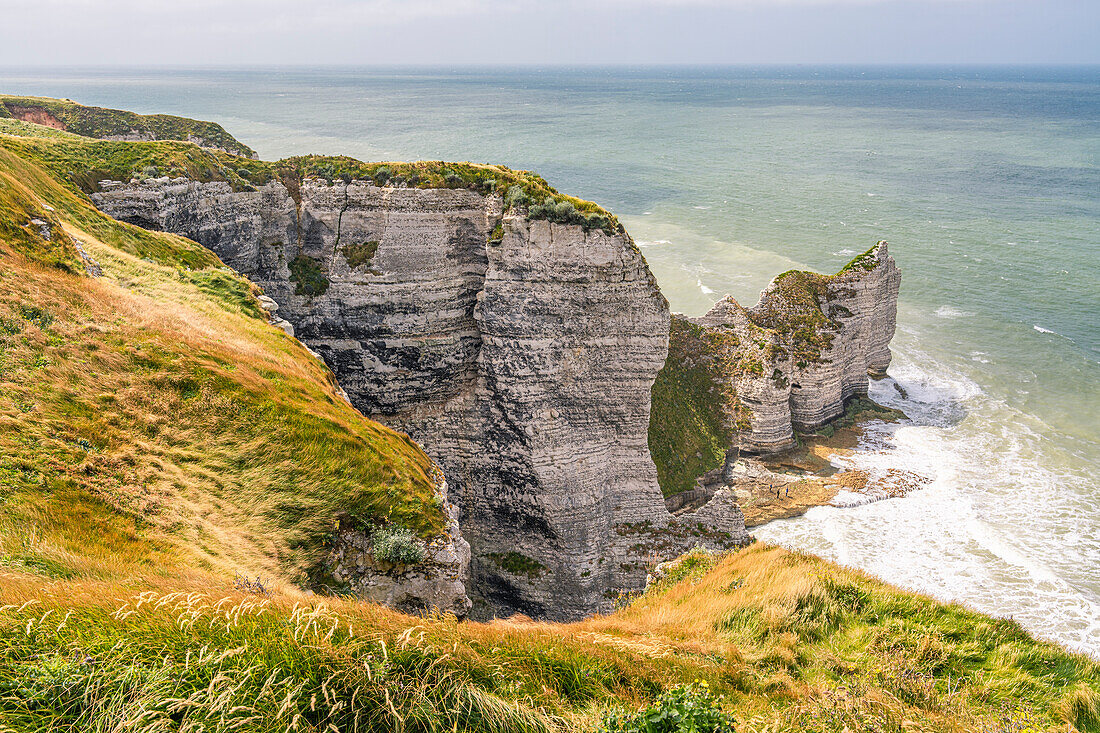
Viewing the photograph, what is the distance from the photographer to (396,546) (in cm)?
1395

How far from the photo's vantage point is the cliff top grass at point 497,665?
215 inches

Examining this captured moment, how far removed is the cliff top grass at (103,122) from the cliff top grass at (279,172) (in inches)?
865

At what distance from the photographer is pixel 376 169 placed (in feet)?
90.7

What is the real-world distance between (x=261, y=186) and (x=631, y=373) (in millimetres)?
18290

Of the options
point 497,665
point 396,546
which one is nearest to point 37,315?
point 396,546

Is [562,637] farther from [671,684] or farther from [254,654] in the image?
[254,654]

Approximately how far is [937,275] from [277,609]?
79366mm

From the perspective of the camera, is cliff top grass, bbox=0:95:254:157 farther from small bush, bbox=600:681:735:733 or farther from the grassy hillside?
small bush, bbox=600:681:735:733

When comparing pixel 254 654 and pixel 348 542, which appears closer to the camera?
pixel 254 654

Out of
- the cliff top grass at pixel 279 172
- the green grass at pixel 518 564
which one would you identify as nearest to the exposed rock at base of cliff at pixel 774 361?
the green grass at pixel 518 564

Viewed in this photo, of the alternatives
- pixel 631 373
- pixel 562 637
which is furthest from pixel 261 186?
pixel 562 637

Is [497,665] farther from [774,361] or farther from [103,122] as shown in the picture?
[103,122]

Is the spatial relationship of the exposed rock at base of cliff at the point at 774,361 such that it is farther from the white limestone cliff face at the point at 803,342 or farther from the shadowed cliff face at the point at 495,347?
the shadowed cliff face at the point at 495,347

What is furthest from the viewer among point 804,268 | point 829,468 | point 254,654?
point 804,268
